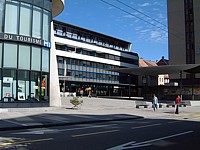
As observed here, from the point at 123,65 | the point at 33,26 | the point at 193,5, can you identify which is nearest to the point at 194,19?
the point at 193,5

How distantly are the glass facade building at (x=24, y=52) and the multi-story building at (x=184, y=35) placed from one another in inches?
2247

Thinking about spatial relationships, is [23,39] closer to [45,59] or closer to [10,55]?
[10,55]

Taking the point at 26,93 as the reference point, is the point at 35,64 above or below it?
above

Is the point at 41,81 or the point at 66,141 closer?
the point at 66,141

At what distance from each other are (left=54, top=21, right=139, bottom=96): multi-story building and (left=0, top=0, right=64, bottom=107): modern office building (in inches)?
1484

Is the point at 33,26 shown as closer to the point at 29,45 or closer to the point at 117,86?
the point at 29,45

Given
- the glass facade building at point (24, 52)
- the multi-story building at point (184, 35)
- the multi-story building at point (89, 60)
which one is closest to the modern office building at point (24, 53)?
the glass facade building at point (24, 52)

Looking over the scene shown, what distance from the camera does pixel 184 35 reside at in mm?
80500

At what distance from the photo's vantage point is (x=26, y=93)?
23953mm

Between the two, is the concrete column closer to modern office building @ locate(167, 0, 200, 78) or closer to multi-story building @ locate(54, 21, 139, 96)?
multi-story building @ locate(54, 21, 139, 96)

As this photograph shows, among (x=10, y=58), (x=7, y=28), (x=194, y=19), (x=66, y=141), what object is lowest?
(x=66, y=141)

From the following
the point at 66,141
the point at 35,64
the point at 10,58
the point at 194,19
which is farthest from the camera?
the point at 194,19

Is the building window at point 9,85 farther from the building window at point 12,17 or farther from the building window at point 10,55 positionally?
the building window at point 12,17

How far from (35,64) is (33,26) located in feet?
10.7
